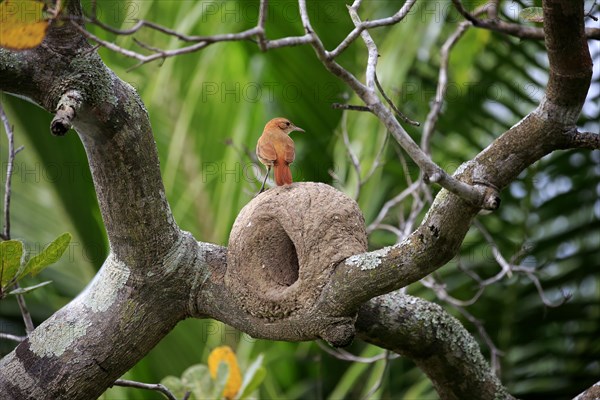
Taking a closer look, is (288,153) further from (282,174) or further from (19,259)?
(19,259)

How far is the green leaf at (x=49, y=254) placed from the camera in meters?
2.25

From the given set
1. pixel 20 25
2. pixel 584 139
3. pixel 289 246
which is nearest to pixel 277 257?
pixel 289 246

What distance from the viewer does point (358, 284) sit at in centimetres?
209

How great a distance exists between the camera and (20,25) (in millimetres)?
1435

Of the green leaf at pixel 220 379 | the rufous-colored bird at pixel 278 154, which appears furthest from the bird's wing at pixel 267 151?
the green leaf at pixel 220 379

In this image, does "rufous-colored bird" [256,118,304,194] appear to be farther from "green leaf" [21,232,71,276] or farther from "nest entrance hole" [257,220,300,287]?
"green leaf" [21,232,71,276]

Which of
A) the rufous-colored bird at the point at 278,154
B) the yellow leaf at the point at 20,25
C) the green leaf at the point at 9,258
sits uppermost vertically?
the rufous-colored bird at the point at 278,154

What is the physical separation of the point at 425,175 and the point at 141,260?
0.90 m

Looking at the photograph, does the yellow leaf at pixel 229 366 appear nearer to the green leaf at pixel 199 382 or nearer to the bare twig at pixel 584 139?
the green leaf at pixel 199 382

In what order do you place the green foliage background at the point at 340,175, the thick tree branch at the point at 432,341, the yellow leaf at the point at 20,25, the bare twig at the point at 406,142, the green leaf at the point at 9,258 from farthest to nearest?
the green foliage background at the point at 340,175, the thick tree branch at the point at 432,341, the green leaf at the point at 9,258, the bare twig at the point at 406,142, the yellow leaf at the point at 20,25

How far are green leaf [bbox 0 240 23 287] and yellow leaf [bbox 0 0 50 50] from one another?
876 mm

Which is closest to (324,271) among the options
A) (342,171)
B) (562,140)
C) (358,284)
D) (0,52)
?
(358,284)

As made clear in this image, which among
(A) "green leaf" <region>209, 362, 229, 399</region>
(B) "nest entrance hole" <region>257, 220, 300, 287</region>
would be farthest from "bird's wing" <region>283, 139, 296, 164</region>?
(A) "green leaf" <region>209, 362, 229, 399</region>

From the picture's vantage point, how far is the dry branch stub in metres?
2.22
